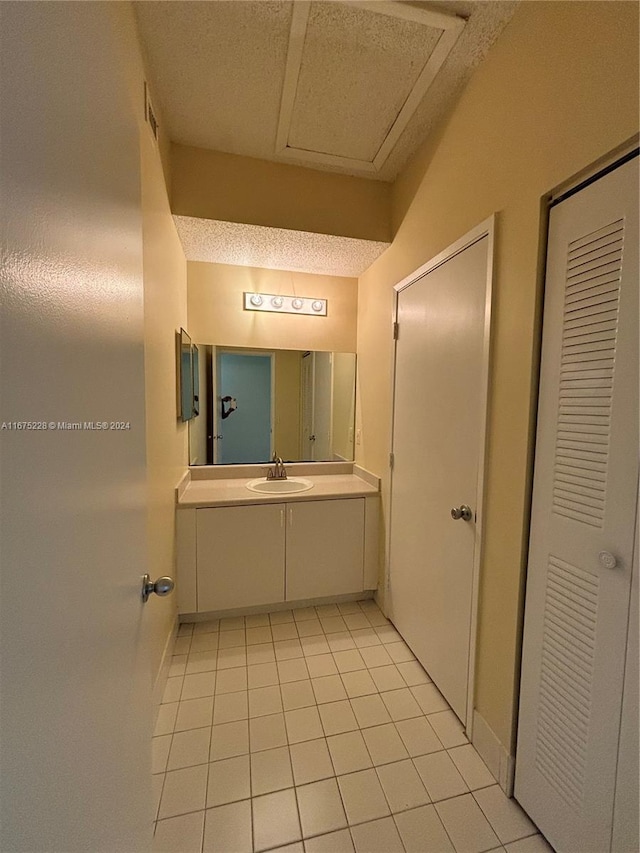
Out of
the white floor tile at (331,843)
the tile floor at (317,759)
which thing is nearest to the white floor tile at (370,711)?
the tile floor at (317,759)

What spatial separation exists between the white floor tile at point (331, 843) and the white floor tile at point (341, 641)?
82 centimetres

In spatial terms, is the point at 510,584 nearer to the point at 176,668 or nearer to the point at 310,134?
the point at 176,668

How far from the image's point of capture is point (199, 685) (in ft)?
5.40

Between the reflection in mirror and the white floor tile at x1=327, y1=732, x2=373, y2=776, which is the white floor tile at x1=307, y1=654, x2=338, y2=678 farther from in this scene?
the reflection in mirror

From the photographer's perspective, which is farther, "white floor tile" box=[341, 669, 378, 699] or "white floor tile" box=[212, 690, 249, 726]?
"white floor tile" box=[341, 669, 378, 699]

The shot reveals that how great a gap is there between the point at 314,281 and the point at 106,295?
7.13 ft

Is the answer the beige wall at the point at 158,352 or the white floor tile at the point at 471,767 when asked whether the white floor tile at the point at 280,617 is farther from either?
the white floor tile at the point at 471,767

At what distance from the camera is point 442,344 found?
1554mm

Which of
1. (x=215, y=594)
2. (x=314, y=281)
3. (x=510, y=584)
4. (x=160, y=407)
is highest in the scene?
(x=314, y=281)

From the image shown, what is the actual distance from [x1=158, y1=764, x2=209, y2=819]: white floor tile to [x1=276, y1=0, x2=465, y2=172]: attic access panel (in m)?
2.64

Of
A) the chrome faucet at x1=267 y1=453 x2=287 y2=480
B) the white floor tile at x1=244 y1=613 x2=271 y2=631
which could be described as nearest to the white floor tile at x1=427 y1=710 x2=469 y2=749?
the white floor tile at x1=244 y1=613 x2=271 y2=631

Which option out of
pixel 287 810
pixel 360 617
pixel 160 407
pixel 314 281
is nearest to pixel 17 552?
pixel 160 407

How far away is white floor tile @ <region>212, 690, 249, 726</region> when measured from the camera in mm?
1470

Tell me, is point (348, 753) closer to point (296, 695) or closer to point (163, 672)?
point (296, 695)
